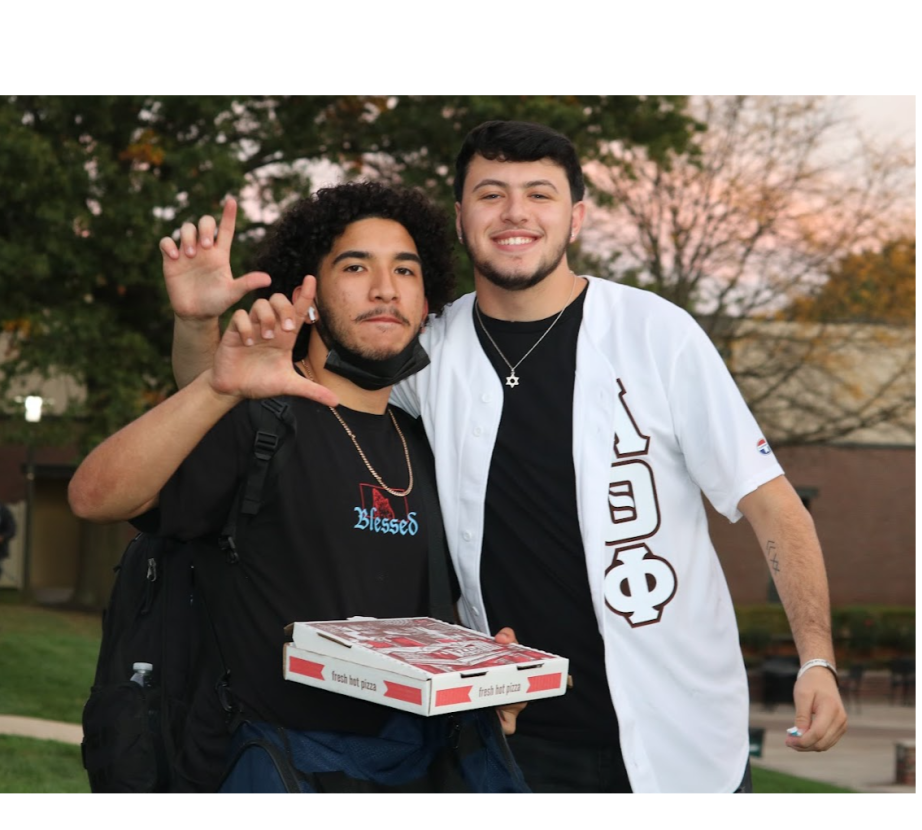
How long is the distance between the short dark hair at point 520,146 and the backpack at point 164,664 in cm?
128

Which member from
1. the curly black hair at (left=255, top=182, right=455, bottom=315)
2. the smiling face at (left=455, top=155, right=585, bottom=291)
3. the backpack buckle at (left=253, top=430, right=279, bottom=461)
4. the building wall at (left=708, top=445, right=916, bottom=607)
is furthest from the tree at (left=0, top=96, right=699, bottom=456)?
the building wall at (left=708, top=445, right=916, bottom=607)

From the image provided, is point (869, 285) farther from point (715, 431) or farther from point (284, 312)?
point (284, 312)

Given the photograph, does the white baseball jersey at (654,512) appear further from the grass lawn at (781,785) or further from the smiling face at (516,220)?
the grass lawn at (781,785)

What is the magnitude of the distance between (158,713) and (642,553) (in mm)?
1522

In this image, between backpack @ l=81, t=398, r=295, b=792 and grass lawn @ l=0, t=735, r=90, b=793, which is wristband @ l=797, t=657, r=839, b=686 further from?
grass lawn @ l=0, t=735, r=90, b=793

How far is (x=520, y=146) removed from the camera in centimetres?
386

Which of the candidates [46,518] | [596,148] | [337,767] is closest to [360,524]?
[337,767]

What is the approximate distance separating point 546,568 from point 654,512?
15.2 inches

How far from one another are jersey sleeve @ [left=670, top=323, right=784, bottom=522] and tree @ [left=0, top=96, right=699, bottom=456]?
1223cm

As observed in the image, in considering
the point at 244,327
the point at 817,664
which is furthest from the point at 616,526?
the point at 244,327

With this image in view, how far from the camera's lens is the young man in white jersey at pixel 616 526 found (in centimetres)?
357

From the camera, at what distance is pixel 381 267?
359 centimetres

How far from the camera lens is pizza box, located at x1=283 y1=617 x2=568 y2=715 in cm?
266

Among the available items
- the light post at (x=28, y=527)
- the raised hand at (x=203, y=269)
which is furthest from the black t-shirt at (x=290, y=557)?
the light post at (x=28, y=527)
